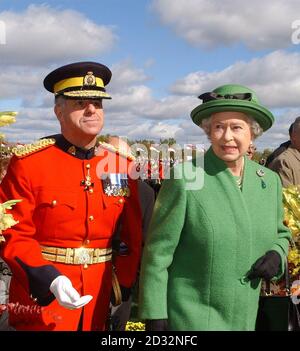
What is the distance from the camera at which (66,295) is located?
9.49ft

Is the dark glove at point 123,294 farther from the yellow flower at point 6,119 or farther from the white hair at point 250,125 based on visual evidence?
the yellow flower at point 6,119

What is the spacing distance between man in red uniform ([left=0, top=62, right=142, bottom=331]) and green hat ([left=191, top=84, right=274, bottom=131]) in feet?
1.98

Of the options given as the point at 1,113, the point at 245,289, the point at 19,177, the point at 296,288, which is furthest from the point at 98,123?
the point at 296,288

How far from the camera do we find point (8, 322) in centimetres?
330

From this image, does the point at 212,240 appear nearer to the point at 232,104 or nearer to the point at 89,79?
the point at 232,104

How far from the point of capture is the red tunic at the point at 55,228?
304cm

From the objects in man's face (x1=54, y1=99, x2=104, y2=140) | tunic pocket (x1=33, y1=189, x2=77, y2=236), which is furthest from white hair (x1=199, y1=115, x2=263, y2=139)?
tunic pocket (x1=33, y1=189, x2=77, y2=236)

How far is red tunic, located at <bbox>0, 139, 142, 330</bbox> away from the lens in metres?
3.04

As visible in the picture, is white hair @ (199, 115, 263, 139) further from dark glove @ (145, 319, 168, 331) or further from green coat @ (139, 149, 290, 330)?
dark glove @ (145, 319, 168, 331)

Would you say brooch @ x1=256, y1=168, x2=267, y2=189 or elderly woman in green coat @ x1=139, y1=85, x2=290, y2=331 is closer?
elderly woman in green coat @ x1=139, y1=85, x2=290, y2=331

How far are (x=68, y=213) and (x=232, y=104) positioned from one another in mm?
1046

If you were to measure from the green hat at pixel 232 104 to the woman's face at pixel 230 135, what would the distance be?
0.04m

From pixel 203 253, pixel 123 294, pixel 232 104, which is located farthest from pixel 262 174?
pixel 123 294

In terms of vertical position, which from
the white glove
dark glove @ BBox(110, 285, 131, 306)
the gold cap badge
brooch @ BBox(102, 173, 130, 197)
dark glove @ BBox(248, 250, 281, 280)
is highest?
the gold cap badge
